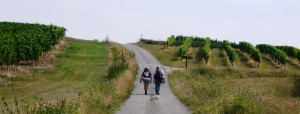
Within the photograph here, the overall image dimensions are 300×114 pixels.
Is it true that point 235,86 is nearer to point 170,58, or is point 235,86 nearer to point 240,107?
point 240,107

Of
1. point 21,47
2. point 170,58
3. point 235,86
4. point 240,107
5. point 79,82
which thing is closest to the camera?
point 240,107

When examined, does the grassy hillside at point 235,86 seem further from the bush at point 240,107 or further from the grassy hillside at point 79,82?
the grassy hillside at point 79,82

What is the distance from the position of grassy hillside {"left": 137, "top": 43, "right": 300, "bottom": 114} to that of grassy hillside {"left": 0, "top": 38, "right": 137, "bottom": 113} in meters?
4.19

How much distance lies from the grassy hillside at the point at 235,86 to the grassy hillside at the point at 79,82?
13.8 ft

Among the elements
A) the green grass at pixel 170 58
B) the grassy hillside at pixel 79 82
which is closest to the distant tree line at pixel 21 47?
the grassy hillside at pixel 79 82

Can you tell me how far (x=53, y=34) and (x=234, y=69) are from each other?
43.4 meters

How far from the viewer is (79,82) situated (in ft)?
202

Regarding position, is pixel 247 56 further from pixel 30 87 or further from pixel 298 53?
pixel 30 87

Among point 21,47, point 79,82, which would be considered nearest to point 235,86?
point 79,82

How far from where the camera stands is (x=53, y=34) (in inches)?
4075

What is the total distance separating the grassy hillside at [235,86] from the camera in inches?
1017

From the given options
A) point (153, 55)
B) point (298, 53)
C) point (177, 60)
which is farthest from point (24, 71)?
point (298, 53)

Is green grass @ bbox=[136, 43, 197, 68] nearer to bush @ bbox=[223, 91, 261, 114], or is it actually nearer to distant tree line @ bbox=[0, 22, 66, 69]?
distant tree line @ bbox=[0, 22, 66, 69]

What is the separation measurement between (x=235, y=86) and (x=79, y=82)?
1731 cm
